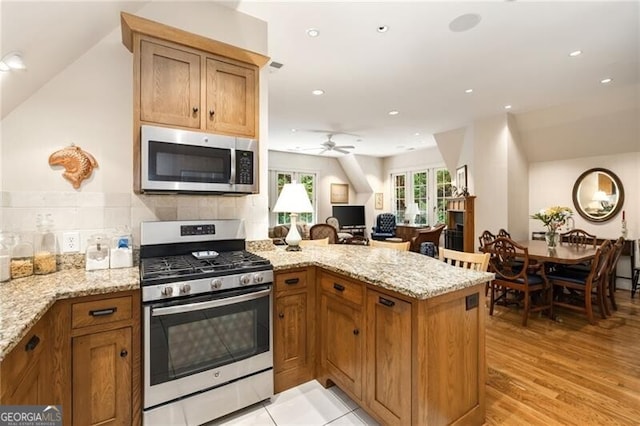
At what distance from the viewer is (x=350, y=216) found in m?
9.61

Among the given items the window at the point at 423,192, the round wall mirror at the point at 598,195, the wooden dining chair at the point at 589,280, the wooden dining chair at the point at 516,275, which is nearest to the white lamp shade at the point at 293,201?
the wooden dining chair at the point at 516,275

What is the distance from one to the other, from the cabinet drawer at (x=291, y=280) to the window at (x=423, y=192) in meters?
6.68

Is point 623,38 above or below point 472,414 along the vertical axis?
above

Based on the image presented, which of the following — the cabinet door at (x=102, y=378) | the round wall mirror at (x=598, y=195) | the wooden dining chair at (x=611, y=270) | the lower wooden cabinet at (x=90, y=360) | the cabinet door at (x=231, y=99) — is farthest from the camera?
the round wall mirror at (x=598, y=195)

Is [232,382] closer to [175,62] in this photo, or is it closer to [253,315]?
[253,315]

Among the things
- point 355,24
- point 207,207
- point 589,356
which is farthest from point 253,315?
point 589,356

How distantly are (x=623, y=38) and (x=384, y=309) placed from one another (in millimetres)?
3605

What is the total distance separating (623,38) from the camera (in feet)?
9.48

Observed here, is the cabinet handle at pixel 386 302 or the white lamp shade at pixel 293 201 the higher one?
the white lamp shade at pixel 293 201

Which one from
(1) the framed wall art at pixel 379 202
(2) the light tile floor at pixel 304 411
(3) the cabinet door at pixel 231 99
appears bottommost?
(2) the light tile floor at pixel 304 411

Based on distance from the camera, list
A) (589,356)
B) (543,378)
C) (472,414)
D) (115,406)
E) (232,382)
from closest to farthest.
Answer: (115,406) → (472,414) → (232,382) → (543,378) → (589,356)

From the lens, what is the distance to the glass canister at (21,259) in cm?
168

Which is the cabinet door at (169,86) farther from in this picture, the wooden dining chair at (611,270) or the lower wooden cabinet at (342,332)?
the wooden dining chair at (611,270)

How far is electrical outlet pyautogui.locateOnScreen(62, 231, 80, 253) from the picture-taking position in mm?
1933
